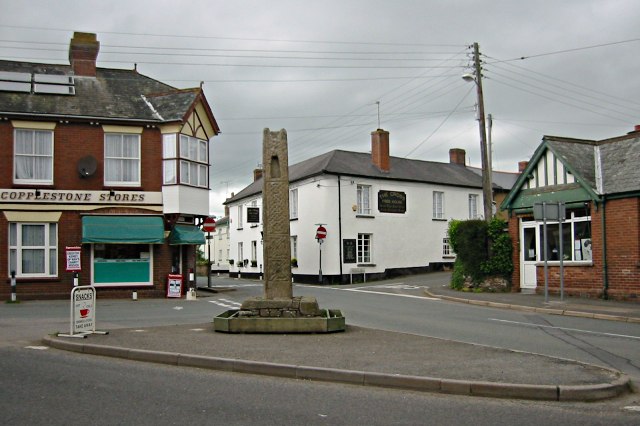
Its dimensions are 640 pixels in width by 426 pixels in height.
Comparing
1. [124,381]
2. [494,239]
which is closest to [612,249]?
[494,239]

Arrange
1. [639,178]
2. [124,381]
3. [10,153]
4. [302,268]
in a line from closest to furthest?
1. [124,381]
2. [639,178]
3. [10,153]
4. [302,268]

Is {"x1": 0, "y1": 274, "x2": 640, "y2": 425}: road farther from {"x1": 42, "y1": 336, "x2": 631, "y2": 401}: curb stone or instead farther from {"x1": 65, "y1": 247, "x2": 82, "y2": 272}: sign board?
{"x1": 65, "y1": 247, "x2": 82, "y2": 272}: sign board

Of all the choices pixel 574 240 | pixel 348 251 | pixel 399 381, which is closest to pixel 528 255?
pixel 574 240

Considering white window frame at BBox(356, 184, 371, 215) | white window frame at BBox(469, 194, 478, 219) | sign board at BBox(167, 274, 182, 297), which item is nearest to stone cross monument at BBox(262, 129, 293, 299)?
sign board at BBox(167, 274, 182, 297)

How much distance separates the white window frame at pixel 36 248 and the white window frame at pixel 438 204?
24742 millimetres

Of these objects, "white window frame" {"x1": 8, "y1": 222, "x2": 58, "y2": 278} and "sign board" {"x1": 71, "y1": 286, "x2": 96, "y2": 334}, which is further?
"white window frame" {"x1": 8, "y1": 222, "x2": 58, "y2": 278}

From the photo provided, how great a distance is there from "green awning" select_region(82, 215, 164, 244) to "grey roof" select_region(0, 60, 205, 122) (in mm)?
3941

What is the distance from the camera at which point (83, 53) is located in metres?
26.6

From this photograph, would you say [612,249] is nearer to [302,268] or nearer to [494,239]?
[494,239]

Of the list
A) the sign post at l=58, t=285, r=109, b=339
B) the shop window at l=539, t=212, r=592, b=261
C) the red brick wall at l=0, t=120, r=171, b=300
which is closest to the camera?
the sign post at l=58, t=285, r=109, b=339

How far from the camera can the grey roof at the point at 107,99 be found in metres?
23.8

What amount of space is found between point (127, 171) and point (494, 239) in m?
14.9

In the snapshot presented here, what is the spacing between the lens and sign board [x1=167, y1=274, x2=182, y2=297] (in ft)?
79.9

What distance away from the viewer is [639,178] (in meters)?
20.2
